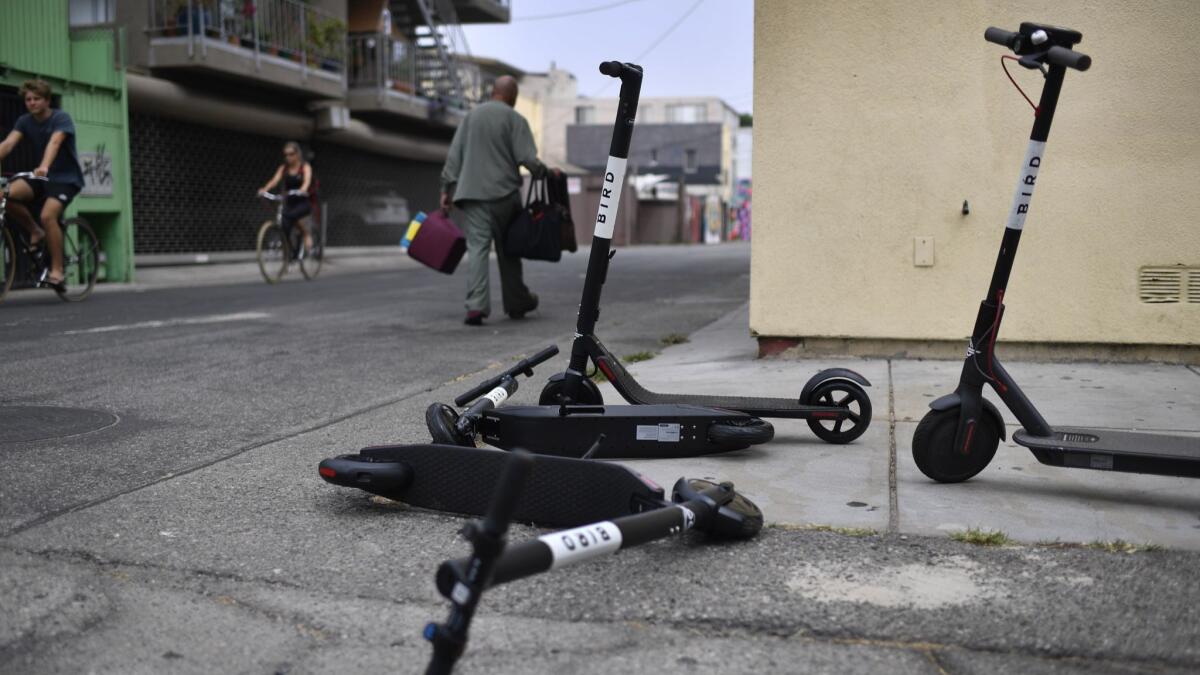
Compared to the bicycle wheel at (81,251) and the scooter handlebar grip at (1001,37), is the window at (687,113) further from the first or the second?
the scooter handlebar grip at (1001,37)

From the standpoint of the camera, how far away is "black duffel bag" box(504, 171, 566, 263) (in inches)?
328

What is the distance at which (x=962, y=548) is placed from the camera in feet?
9.68

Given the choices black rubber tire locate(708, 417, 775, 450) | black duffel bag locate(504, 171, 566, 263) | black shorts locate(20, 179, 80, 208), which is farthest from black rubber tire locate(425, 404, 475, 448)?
black shorts locate(20, 179, 80, 208)

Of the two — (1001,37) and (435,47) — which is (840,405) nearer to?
(1001,37)

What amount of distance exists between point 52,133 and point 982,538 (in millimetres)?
10447

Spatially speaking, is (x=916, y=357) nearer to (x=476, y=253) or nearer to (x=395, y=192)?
(x=476, y=253)

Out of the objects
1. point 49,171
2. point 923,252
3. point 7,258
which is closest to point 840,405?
point 923,252

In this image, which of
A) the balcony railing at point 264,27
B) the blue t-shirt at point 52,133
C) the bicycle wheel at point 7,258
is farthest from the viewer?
the balcony railing at point 264,27

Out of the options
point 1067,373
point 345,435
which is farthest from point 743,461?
point 1067,373

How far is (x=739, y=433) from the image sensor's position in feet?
12.8

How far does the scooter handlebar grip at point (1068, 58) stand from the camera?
3.09 meters

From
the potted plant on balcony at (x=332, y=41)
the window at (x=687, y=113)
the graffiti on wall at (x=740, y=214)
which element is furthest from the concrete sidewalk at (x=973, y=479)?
the window at (x=687, y=113)

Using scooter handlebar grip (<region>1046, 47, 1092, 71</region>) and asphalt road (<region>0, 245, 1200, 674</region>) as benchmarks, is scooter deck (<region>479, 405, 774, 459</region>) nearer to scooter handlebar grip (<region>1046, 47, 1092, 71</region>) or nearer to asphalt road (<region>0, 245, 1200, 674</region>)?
asphalt road (<region>0, 245, 1200, 674</region>)

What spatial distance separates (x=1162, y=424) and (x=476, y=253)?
5.60m
